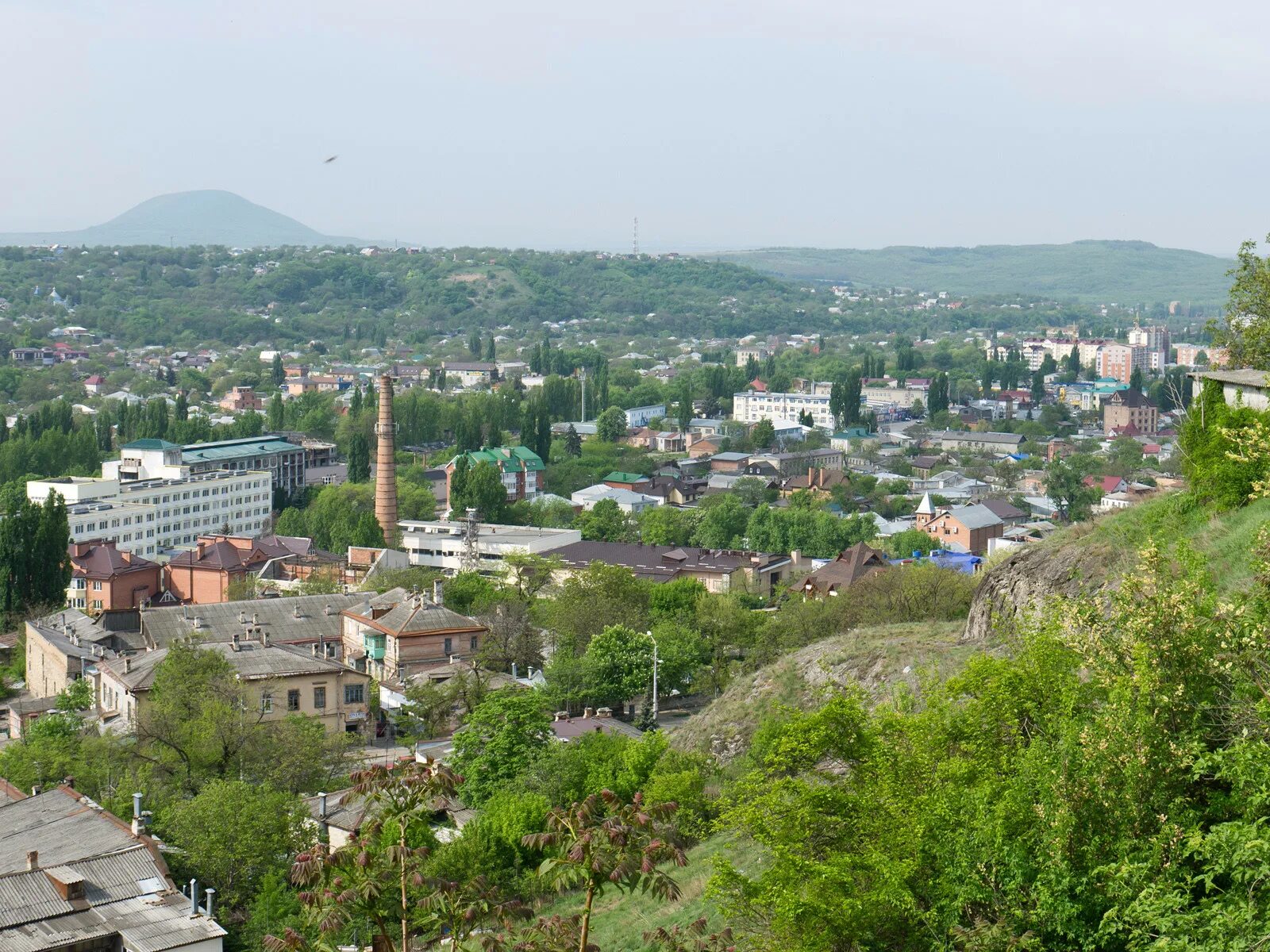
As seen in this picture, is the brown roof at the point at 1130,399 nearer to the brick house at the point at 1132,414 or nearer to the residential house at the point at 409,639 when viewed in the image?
the brick house at the point at 1132,414

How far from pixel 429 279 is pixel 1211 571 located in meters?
157

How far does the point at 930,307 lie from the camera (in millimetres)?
198000

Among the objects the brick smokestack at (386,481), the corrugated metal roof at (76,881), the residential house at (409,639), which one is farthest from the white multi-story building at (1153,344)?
the corrugated metal roof at (76,881)

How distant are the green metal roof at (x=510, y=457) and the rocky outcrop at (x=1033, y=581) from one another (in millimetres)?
38425

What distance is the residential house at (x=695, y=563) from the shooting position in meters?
36.3

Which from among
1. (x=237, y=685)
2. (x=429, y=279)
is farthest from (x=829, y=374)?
(x=237, y=685)

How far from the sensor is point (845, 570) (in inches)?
1315

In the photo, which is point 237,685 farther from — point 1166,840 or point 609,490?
point 609,490

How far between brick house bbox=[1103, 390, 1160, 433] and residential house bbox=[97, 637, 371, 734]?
205ft

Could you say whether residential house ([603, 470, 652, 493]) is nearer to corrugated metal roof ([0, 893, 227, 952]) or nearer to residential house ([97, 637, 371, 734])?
residential house ([97, 637, 371, 734])

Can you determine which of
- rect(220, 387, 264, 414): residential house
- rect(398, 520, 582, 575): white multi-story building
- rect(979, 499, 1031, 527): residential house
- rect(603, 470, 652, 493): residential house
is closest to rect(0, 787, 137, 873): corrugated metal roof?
rect(398, 520, 582, 575): white multi-story building

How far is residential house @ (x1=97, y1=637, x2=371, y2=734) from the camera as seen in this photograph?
21.2 metres

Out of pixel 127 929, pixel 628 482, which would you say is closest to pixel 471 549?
pixel 628 482

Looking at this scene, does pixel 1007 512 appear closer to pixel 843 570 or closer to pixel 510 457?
pixel 843 570
